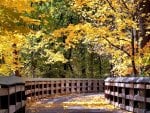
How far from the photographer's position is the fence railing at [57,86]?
24.5 m

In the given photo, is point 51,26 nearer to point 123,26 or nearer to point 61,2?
point 61,2

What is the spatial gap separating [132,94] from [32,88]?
10245mm

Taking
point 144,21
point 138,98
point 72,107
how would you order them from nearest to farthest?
point 138,98, point 72,107, point 144,21

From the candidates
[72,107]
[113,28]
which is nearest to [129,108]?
[72,107]

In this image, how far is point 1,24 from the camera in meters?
17.4

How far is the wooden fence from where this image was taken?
10.5 meters

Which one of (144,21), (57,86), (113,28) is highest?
(144,21)

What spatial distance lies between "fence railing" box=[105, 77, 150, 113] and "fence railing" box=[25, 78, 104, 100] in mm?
5658

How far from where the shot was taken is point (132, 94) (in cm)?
1545

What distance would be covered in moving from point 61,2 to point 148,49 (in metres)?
26.7

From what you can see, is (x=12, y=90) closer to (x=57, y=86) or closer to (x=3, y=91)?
(x=3, y=91)

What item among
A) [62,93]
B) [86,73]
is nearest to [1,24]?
[62,93]

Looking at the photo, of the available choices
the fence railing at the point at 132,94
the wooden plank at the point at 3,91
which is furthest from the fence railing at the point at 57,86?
the wooden plank at the point at 3,91

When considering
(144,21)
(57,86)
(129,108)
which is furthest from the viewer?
(57,86)
